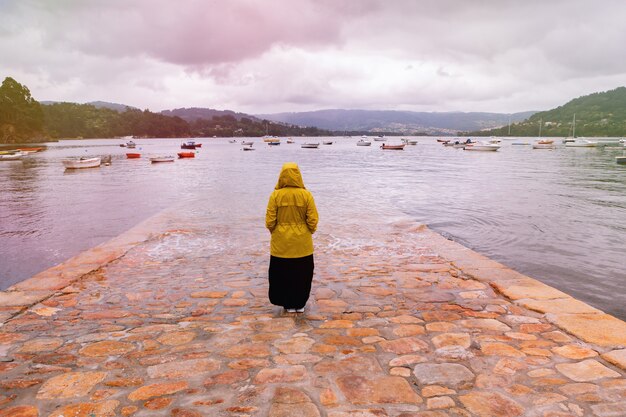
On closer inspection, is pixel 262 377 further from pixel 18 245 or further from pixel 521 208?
pixel 521 208

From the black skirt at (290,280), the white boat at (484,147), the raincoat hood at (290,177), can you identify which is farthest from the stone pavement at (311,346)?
the white boat at (484,147)

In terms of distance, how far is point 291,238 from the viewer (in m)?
5.34

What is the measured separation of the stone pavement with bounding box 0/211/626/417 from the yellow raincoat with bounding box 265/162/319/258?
943 millimetres

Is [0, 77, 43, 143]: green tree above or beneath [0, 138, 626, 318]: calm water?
above

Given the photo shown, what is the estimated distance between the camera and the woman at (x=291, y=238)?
5.29 meters

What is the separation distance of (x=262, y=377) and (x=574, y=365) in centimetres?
308

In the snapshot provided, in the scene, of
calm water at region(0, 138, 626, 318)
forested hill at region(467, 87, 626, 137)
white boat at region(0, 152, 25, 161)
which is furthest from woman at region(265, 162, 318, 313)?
forested hill at region(467, 87, 626, 137)

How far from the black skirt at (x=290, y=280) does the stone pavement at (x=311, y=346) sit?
21cm

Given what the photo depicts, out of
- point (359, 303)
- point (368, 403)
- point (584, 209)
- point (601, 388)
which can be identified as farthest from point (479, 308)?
point (584, 209)

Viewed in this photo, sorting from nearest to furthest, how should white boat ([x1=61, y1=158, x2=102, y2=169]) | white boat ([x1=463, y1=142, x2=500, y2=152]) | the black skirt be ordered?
1. the black skirt
2. white boat ([x1=61, y1=158, x2=102, y2=169])
3. white boat ([x1=463, y1=142, x2=500, y2=152])

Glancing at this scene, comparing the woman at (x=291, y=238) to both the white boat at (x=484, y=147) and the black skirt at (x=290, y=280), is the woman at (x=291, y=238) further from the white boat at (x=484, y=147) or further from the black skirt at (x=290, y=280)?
the white boat at (x=484, y=147)

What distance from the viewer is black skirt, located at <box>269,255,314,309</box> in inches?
214

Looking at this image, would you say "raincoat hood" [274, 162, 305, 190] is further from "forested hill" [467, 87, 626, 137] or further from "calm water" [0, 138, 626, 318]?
"forested hill" [467, 87, 626, 137]

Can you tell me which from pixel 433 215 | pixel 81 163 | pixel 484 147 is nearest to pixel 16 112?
pixel 81 163
